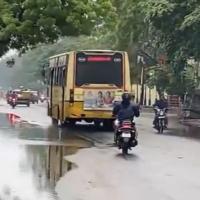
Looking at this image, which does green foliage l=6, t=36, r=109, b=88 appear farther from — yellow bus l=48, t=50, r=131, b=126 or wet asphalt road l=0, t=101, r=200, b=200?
wet asphalt road l=0, t=101, r=200, b=200

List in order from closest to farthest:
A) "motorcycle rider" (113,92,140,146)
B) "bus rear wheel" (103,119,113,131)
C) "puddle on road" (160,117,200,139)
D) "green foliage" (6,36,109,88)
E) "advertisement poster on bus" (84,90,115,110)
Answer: "motorcycle rider" (113,92,140,146) < "advertisement poster on bus" (84,90,115,110) < "puddle on road" (160,117,200,139) < "bus rear wheel" (103,119,113,131) < "green foliage" (6,36,109,88)

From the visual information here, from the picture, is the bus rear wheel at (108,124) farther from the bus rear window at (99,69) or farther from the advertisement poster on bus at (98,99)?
the bus rear window at (99,69)

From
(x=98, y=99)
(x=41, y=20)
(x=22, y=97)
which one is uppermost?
(x=41, y=20)

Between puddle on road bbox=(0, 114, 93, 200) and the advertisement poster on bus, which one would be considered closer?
puddle on road bbox=(0, 114, 93, 200)

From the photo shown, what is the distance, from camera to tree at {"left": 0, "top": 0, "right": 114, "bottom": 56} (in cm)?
2900

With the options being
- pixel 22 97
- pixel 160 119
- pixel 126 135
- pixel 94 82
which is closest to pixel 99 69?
pixel 94 82

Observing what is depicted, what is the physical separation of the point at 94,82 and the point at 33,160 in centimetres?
1120

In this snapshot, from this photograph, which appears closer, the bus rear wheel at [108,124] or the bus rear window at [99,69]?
the bus rear window at [99,69]

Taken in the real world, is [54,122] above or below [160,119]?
below

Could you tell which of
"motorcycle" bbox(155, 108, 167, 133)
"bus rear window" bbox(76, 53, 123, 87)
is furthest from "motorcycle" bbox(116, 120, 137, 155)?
"motorcycle" bbox(155, 108, 167, 133)

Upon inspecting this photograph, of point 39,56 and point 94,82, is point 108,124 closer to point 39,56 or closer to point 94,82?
point 94,82

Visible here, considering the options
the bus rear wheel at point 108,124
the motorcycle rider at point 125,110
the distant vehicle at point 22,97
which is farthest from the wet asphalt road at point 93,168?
the distant vehicle at point 22,97

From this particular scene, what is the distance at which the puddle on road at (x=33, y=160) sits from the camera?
1127cm

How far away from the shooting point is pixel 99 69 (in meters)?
26.8
